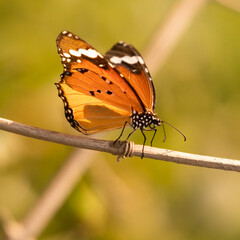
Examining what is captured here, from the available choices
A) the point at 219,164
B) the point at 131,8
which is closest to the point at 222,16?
the point at 131,8

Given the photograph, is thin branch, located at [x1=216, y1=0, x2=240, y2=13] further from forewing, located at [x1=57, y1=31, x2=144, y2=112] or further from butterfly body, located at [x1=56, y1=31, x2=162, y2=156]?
forewing, located at [x1=57, y1=31, x2=144, y2=112]

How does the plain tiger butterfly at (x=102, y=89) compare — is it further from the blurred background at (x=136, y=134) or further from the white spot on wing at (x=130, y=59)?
the blurred background at (x=136, y=134)

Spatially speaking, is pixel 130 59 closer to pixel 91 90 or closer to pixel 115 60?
pixel 115 60

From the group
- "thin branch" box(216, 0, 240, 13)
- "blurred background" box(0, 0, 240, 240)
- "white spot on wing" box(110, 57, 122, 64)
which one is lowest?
"blurred background" box(0, 0, 240, 240)

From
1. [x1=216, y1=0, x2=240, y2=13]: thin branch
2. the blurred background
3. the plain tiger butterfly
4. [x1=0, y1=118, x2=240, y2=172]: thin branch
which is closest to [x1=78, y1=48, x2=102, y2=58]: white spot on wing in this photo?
the plain tiger butterfly

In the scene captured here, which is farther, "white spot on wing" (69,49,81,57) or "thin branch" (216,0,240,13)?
"thin branch" (216,0,240,13)

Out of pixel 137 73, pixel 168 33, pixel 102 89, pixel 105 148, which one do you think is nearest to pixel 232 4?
pixel 168 33

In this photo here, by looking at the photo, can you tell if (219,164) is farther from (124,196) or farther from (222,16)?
(222,16)

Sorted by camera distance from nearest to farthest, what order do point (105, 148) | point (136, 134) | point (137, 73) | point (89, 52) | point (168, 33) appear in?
point (105, 148) → point (89, 52) → point (137, 73) → point (168, 33) → point (136, 134)

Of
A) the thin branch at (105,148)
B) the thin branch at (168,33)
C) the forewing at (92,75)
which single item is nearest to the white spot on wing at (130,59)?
the forewing at (92,75)
